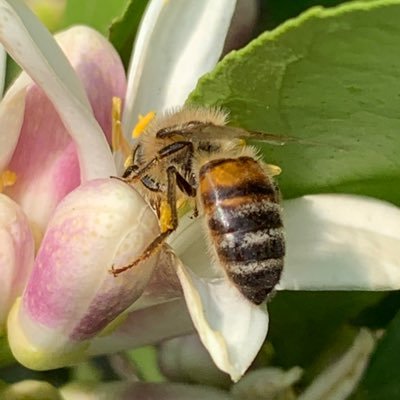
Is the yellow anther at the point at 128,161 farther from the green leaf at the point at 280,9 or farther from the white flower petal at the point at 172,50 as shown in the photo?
the green leaf at the point at 280,9

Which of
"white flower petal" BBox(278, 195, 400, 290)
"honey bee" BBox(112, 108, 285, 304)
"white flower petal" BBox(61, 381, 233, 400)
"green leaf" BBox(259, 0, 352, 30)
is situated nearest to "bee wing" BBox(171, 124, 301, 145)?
"honey bee" BBox(112, 108, 285, 304)

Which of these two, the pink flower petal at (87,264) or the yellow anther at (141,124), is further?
the yellow anther at (141,124)

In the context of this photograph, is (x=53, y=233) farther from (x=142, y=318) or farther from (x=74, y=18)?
(x=74, y=18)

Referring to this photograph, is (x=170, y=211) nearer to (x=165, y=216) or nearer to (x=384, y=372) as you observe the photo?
(x=165, y=216)

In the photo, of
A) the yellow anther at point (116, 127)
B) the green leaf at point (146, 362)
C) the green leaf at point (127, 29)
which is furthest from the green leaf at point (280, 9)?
the green leaf at point (146, 362)

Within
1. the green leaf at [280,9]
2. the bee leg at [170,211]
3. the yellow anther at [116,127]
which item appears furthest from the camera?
the green leaf at [280,9]
